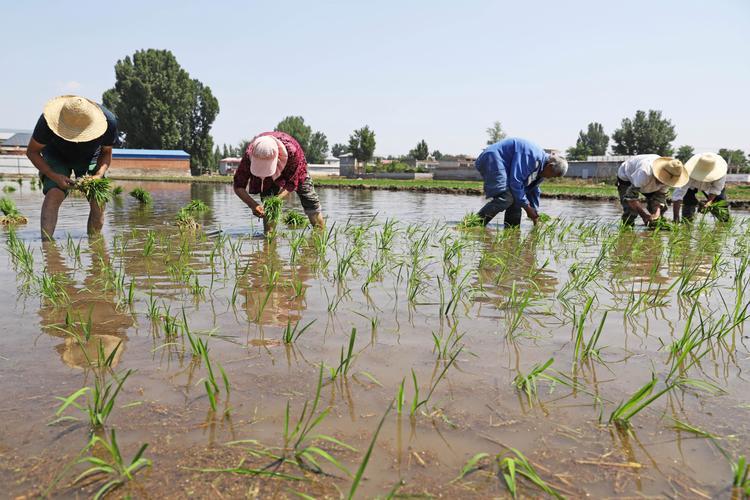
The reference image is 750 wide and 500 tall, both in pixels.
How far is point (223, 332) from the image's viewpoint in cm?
216

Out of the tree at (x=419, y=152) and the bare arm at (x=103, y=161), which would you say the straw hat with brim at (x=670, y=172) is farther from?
the tree at (x=419, y=152)

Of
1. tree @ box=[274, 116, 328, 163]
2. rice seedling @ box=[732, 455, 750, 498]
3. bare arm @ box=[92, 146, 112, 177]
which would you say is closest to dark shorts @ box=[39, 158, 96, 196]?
bare arm @ box=[92, 146, 112, 177]

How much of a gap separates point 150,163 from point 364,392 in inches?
1813

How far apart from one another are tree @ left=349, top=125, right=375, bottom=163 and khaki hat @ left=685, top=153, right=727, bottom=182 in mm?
49820

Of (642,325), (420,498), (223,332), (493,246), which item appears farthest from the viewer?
(493,246)

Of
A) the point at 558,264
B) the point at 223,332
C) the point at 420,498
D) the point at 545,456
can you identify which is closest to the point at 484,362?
the point at 545,456

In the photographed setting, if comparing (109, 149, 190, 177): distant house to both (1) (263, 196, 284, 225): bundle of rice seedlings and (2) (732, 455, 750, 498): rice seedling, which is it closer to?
(1) (263, 196, 284, 225): bundle of rice seedlings

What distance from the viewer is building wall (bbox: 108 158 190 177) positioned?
42000 mm

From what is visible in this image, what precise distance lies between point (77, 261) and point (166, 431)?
9.61 feet

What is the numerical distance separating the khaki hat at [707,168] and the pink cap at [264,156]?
5.62 metres

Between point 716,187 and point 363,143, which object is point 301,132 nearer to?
point 363,143

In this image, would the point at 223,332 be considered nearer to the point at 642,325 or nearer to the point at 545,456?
the point at 545,456

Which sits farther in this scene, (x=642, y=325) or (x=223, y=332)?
(x=642, y=325)

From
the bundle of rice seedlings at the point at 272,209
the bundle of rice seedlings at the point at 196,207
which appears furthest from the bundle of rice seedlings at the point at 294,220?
the bundle of rice seedlings at the point at 196,207
